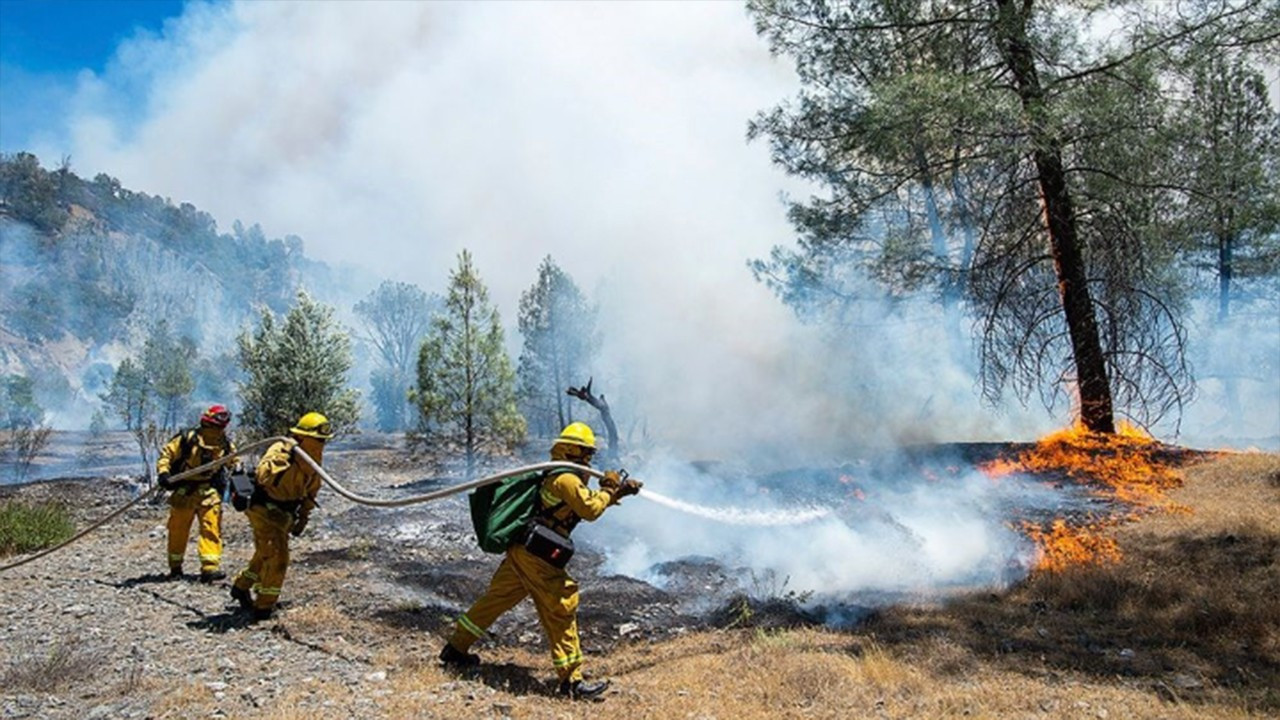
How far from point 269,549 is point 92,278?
73444 millimetres

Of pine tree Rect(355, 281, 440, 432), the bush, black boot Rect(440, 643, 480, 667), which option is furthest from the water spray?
pine tree Rect(355, 281, 440, 432)

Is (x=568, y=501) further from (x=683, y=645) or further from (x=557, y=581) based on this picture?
(x=683, y=645)

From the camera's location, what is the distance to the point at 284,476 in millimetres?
6180

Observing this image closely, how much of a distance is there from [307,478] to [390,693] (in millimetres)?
2253

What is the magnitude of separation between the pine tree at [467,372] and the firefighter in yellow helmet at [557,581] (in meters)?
14.1

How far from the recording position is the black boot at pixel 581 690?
486cm

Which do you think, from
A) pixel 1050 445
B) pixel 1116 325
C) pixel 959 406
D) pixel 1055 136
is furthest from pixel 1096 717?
pixel 959 406

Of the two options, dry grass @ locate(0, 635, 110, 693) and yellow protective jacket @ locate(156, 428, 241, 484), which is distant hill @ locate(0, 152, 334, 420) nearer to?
yellow protective jacket @ locate(156, 428, 241, 484)

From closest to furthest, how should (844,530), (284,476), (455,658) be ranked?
(455,658) → (284,476) → (844,530)

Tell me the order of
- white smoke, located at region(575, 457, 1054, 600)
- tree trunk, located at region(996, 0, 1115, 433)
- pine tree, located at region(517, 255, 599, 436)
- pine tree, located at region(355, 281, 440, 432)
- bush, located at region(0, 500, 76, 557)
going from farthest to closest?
pine tree, located at region(355, 281, 440, 432) → pine tree, located at region(517, 255, 599, 436) → bush, located at region(0, 500, 76, 557) → tree trunk, located at region(996, 0, 1115, 433) → white smoke, located at region(575, 457, 1054, 600)

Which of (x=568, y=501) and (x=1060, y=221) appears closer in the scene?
(x=568, y=501)

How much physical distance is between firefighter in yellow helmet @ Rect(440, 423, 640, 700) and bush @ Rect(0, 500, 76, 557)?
293 inches

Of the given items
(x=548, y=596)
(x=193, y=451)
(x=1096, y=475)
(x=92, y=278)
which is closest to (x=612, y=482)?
(x=548, y=596)

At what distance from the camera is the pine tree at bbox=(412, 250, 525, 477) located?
62.6 ft
